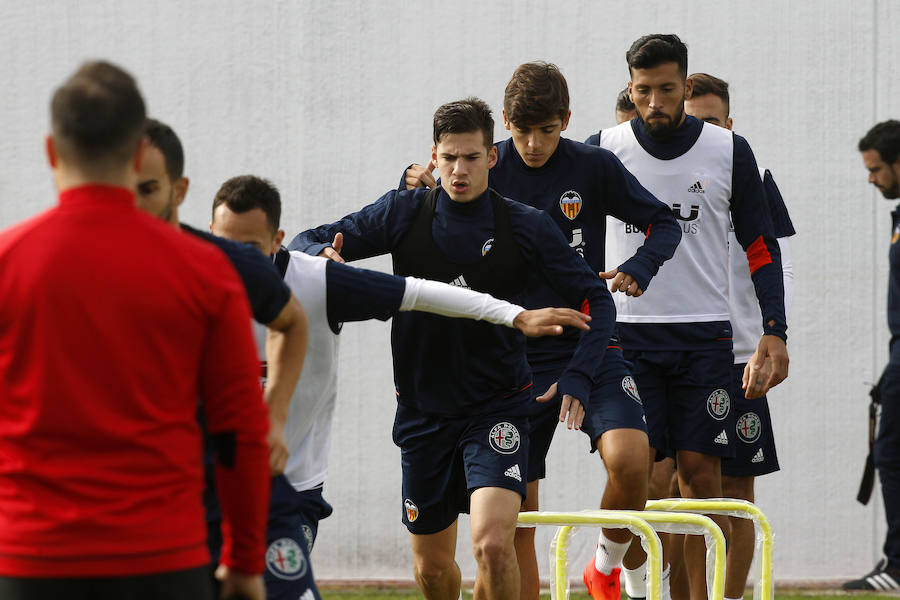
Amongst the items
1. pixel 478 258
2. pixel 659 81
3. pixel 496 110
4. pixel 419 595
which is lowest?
pixel 419 595

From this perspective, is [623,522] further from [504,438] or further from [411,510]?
[411,510]

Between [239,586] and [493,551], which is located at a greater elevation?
[239,586]

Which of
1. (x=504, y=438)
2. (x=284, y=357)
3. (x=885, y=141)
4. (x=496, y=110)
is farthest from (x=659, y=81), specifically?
(x=284, y=357)

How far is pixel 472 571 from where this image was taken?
816 centimetres

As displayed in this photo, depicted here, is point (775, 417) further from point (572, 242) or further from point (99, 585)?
point (99, 585)

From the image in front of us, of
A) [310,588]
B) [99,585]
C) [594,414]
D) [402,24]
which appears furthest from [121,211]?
[402,24]

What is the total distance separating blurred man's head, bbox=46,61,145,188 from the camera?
221 cm

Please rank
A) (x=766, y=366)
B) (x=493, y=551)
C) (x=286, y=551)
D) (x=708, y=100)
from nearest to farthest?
(x=286, y=551)
(x=493, y=551)
(x=766, y=366)
(x=708, y=100)

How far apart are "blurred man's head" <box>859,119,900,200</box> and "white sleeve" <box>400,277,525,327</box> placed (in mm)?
2913

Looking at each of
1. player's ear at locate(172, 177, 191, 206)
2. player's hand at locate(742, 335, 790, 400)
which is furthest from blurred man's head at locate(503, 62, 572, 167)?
player's ear at locate(172, 177, 191, 206)

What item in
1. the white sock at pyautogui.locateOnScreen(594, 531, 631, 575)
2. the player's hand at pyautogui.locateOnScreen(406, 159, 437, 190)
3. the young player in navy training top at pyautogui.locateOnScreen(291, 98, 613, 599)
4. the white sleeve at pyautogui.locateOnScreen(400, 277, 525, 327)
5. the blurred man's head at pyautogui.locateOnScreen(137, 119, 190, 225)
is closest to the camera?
the blurred man's head at pyautogui.locateOnScreen(137, 119, 190, 225)

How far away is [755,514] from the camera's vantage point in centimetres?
489

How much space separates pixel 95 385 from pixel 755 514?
3.31 metres

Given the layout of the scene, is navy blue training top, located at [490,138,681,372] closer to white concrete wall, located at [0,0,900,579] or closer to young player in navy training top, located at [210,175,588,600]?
young player in navy training top, located at [210,175,588,600]
